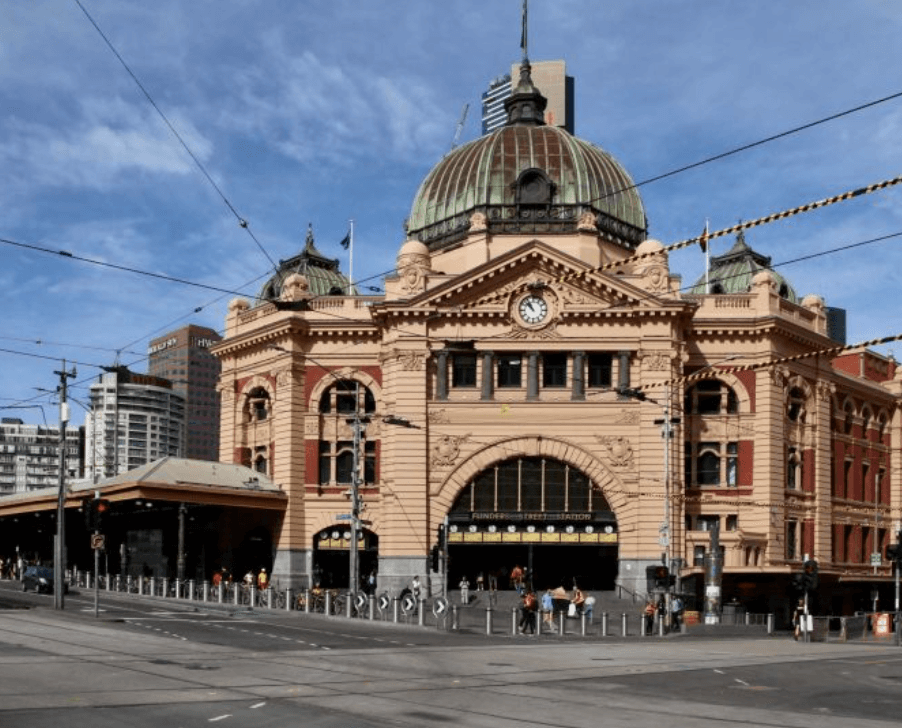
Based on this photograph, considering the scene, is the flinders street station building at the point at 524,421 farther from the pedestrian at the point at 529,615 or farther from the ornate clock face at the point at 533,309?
the pedestrian at the point at 529,615

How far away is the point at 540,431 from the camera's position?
69938mm

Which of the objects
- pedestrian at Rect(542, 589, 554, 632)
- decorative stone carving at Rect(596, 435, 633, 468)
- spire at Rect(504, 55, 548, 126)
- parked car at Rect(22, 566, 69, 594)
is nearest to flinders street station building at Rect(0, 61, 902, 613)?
decorative stone carving at Rect(596, 435, 633, 468)

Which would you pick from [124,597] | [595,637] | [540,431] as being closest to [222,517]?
[124,597]

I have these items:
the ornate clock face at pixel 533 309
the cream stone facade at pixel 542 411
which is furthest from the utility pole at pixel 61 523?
the ornate clock face at pixel 533 309

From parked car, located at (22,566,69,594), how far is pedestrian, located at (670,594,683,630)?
29065 mm

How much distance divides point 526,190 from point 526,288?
1044 centimetres

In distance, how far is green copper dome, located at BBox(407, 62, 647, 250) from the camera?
77.7 m

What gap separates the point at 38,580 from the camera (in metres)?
64.6

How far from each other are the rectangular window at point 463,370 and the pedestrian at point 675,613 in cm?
1831

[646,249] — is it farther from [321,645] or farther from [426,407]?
[321,645]

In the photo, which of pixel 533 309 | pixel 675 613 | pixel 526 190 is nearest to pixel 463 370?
pixel 533 309

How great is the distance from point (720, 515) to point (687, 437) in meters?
4.60

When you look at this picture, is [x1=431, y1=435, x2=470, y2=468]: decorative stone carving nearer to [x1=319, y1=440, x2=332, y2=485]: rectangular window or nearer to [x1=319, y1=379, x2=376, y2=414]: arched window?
[x1=319, y1=379, x2=376, y2=414]: arched window

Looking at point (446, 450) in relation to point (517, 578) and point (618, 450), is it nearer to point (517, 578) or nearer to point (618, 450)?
point (517, 578)
